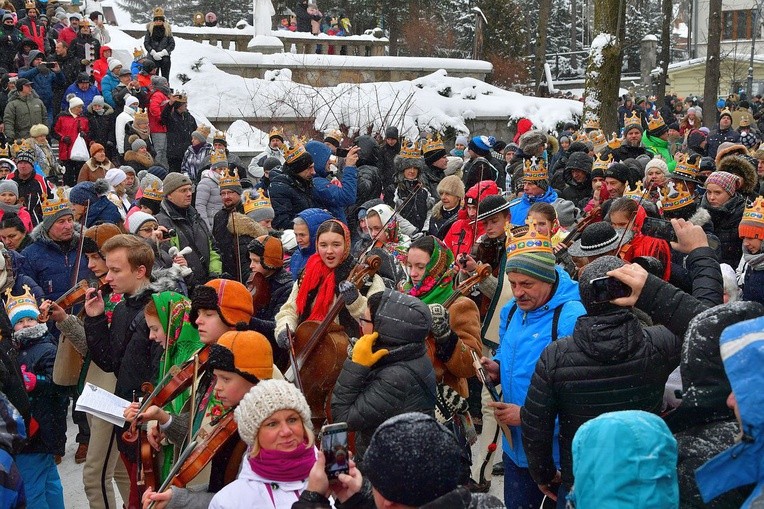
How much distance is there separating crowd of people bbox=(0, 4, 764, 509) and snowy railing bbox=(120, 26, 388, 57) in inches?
715

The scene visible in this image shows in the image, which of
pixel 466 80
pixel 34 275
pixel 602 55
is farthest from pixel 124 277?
pixel 466 80

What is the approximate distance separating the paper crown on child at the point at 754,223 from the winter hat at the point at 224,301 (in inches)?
148

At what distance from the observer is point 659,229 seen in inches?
222

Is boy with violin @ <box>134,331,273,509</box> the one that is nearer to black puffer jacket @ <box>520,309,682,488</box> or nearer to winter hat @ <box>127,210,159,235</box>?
black puffer jacket @ <box>520,309,682,488</box>

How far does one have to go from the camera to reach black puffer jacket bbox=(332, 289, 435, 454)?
151 inches

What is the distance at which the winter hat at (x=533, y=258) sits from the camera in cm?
411

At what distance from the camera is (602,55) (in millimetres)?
15344

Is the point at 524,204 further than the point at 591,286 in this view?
Yes

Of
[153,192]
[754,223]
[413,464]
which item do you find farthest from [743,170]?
[413,464]

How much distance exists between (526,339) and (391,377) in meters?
0.74

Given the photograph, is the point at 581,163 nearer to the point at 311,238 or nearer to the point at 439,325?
the point at 311,238

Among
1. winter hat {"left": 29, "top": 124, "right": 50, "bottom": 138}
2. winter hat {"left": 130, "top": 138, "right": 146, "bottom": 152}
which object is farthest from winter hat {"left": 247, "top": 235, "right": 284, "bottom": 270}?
winter hat {"left": 29, "top": 124, "right": 50, "bottom": 138}

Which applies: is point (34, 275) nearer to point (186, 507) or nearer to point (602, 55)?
point (186, 507)

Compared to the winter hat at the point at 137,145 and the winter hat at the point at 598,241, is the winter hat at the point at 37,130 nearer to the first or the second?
Answer: the winter hat at the point at 137,145
